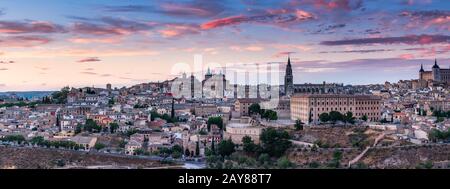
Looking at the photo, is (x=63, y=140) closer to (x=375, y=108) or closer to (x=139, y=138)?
(x=139, y=138)

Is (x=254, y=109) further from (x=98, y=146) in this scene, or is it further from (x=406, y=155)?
(x=406, y=155)

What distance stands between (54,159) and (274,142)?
10.2ft

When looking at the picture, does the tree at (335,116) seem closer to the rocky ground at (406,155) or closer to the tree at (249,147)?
the tree at (249,147)

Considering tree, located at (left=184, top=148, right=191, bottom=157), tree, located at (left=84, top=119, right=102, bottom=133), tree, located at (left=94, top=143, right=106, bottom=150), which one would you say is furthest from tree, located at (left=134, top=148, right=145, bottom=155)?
tree, located at (left=84, top=119, right=102, bottom=133)

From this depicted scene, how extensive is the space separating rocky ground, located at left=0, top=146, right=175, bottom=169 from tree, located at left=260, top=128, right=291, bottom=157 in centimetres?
165

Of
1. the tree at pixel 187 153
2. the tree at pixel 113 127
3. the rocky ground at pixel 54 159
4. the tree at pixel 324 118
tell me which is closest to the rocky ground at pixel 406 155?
the tree at pixel 187 153

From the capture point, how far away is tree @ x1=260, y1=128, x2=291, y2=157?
8148 mm

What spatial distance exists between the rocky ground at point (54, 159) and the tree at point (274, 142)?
1647 millimetres

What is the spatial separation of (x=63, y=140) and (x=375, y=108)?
6301 mm

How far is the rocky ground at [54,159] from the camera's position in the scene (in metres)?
7.62

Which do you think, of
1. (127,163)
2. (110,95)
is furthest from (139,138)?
(110,95)

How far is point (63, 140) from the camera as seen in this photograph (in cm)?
1022

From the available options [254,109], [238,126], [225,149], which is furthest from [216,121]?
[225,149]

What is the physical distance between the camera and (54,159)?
8625 mm
